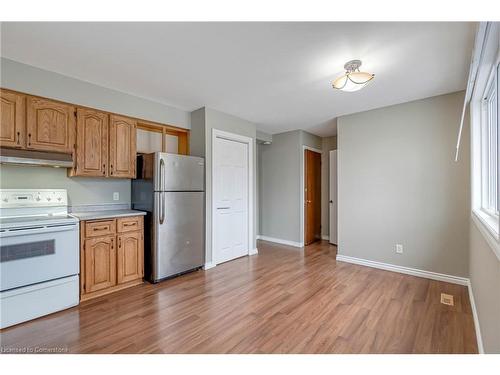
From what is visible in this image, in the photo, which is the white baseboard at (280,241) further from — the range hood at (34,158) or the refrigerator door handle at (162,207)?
the range hood at (34,158)

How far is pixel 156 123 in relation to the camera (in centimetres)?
331

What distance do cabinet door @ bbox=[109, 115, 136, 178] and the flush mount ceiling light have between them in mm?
2537

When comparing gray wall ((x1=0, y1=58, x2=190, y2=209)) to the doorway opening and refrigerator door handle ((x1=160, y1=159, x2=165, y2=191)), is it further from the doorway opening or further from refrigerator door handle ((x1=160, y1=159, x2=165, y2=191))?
the doorway opening

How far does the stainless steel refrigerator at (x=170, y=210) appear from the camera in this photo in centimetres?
290

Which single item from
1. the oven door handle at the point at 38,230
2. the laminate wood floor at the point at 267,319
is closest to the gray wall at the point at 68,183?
the oven door handle at the point at 38,230

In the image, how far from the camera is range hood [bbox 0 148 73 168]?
6.99ft

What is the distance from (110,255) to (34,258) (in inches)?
25.8

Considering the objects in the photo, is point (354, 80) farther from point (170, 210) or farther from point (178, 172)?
point (170, 210)

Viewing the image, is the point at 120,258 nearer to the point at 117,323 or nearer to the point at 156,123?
the point at 117,323

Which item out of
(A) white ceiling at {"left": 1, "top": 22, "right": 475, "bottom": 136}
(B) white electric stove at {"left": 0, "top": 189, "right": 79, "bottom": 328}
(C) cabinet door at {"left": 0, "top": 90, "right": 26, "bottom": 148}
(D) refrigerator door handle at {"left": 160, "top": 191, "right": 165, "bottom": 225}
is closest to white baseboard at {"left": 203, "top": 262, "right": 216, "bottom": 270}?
(D) refrigerator door handle at {"left": 160, "top": 191, "right": 165, "bottom": 225}

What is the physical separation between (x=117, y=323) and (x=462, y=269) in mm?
3819

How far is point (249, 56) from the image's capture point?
211 cm

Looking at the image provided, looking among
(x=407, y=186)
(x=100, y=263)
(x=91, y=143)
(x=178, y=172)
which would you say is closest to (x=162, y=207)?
(x=178, y=172)
